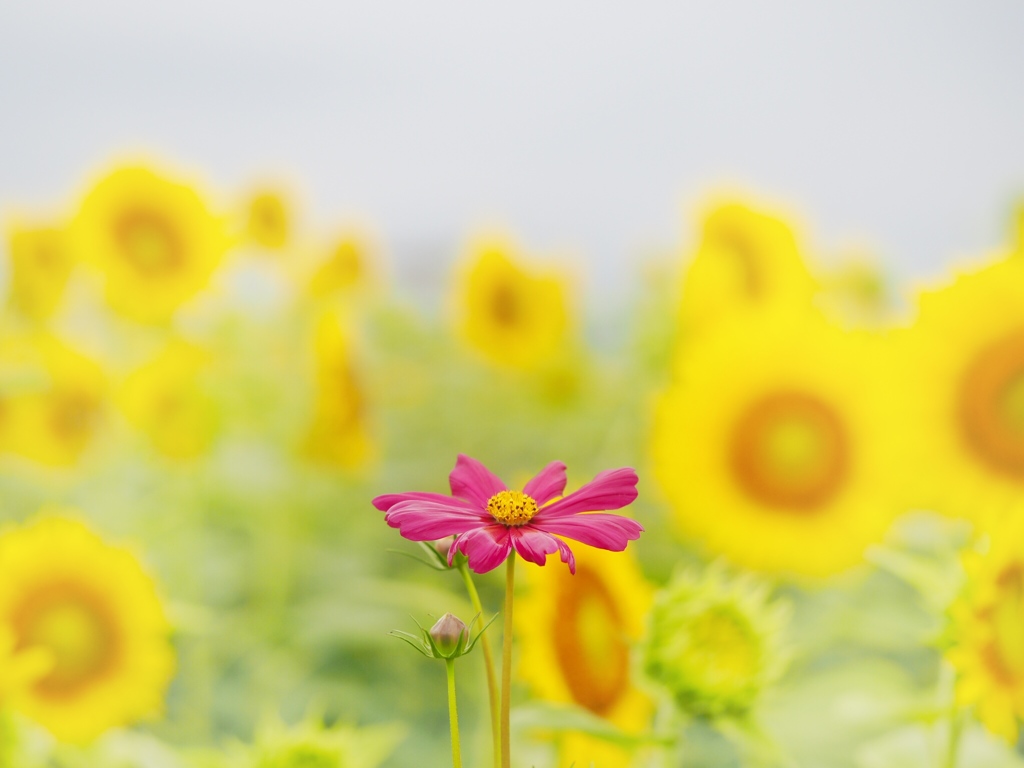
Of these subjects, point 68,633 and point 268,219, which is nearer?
point 68,633

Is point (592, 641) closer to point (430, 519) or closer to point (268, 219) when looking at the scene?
point (430, 519)

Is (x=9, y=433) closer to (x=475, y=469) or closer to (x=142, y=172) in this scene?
(x=142, y=172)

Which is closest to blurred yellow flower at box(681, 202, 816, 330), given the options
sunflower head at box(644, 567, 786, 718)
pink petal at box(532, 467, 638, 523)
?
sunflower head at box(644, 567, 786, 718)

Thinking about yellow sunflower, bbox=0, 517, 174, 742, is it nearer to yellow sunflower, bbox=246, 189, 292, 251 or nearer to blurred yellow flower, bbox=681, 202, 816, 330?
blurred yellow flower, bbox=681, 202, 816, 330

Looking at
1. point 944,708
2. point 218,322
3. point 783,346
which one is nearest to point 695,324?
point 783,346

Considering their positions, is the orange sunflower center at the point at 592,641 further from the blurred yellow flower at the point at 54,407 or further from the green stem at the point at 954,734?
the blurred yellow flower at the point at 54,407

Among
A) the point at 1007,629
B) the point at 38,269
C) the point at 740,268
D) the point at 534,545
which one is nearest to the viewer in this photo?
the point at 534,545

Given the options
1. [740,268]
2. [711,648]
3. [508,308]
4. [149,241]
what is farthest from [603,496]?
[508,308]
